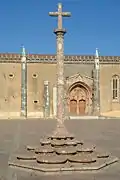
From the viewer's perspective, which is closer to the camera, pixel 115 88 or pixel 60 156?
pixel 60 156

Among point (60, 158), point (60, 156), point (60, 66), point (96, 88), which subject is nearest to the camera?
point (60, 158)

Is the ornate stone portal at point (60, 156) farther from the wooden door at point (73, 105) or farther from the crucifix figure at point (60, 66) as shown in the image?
the wooden door at point (73, 105)

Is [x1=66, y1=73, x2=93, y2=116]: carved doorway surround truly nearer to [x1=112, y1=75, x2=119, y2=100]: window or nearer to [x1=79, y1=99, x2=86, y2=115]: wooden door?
[x1=79, y1=99, x2=86, y2=115]: wooden door

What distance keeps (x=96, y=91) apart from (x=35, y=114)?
24.9 feet

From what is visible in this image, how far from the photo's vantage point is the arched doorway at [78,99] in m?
41.0

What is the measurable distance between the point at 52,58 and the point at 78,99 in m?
5.92

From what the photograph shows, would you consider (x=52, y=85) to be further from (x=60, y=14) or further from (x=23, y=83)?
(x=60, y=14)

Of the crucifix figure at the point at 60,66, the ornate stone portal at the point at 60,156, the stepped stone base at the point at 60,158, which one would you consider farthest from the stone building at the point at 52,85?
the stepped stone base at the point at 60,158

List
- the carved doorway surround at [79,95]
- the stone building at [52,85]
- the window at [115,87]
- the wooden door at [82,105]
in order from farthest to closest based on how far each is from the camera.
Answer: the wooden door at [82,105] → the window at [115,87] → the carved doorway surround at [79,95] → the stone building at [52,85]

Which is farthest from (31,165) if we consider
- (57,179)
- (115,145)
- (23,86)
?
(23,86)

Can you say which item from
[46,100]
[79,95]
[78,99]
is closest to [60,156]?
[46,100]

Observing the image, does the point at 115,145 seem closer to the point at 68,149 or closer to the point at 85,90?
the point at 68,149

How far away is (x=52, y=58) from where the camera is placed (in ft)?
132

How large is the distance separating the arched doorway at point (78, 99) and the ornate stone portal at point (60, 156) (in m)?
28.1
